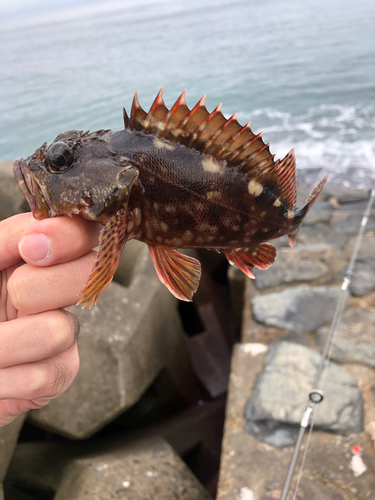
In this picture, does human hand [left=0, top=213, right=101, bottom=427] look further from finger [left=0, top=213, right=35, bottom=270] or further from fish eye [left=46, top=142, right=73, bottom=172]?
fish eye [left=46, top=142, right=73, bottom=172]

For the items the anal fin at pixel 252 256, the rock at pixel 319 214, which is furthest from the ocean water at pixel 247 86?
the anal fin at pixel 252 256

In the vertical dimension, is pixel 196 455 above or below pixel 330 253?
below

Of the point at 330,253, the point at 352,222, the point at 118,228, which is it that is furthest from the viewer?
the point at 352,222

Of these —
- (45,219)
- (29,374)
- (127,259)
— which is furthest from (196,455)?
(45,219)

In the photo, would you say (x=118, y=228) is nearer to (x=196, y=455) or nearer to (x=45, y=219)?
(x=45, y=219)

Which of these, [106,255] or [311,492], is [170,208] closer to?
[106,255]

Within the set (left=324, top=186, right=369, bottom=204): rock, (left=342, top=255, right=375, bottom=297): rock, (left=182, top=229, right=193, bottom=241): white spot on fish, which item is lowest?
(left=324, top=186, right=369, bottom=204): rock

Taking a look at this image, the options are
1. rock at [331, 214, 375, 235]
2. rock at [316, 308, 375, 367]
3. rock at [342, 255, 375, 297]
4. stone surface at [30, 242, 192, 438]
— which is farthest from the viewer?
rock at [331, 214, 375, 235]

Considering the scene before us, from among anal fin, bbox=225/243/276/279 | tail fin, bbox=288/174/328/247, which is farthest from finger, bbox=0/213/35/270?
tail fin, bbox=288/174/328/247
